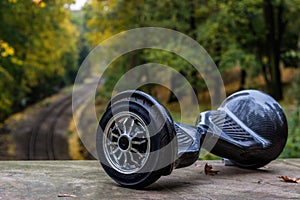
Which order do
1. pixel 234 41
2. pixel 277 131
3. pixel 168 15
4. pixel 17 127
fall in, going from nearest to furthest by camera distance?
pixel 277 131 → pixel 234 41 → pixel 168 15 → pixel 17 127

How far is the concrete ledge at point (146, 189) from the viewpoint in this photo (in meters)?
3.67

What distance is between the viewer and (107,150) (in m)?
4.05

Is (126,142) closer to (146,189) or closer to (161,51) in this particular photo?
(146,189)

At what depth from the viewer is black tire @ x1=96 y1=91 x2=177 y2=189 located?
3.75m

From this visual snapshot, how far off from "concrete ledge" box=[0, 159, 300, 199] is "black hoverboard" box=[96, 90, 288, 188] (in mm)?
180

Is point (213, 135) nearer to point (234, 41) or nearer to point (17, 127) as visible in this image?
point (234, 41)

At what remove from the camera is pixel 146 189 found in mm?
3900

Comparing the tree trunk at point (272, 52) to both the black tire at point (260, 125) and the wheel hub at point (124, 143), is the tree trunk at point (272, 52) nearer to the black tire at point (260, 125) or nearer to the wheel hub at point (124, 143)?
the black tire at point (260, 125)

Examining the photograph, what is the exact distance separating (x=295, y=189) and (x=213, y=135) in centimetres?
91

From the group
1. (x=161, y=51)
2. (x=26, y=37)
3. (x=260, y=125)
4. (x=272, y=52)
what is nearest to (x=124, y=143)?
(x=260, y=125)

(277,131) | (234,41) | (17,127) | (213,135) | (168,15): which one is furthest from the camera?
(17,127)

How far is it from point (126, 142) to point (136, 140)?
101 mm

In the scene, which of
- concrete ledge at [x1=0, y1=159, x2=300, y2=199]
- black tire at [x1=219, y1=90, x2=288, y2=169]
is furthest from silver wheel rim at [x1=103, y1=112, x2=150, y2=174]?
black tire at [x1=219, y1=90, x2=288, y2=169]

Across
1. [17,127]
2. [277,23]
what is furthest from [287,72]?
[17,127]
